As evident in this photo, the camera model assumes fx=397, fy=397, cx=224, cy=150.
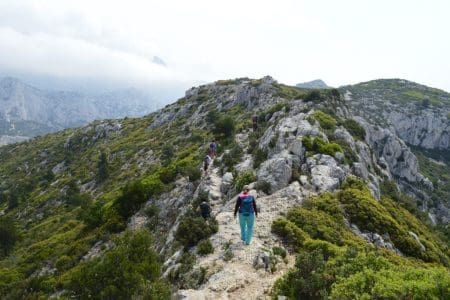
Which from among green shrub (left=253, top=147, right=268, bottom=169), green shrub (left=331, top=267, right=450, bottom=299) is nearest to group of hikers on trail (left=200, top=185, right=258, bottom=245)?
green shrub (left=331, top=267, right=450, bottom=299)

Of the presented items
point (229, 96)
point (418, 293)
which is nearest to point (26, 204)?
point (229, 96)

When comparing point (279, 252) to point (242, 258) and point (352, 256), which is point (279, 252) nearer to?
point (242, 258)

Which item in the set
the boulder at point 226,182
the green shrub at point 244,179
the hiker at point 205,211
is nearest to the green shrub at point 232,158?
the boulder at point 226,182

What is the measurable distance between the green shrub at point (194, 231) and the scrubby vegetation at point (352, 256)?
3.42m

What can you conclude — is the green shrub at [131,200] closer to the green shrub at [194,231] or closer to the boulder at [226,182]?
the boulder at [226,182]

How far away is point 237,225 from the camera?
2211cm

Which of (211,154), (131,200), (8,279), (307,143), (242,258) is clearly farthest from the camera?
(211,154)

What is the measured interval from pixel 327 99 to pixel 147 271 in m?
44.8

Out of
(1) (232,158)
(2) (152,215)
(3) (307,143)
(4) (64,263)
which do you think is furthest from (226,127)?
(4) (64,263)

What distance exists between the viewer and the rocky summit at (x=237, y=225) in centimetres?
1399

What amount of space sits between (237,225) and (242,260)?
4.23m

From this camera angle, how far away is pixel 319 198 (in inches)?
1003

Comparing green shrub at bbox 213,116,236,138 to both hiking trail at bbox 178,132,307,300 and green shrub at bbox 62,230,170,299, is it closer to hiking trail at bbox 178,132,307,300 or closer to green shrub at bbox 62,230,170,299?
hiking trail at bbox 178,132,307,300

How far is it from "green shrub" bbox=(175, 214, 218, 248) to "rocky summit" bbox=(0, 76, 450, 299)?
7 cm
